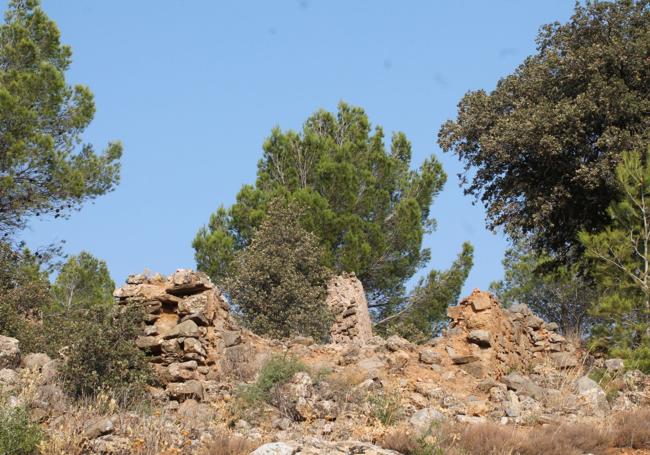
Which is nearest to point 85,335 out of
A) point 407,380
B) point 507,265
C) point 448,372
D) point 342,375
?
point 342,375

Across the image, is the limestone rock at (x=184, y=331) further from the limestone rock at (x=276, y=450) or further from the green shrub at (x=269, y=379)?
the limestone rock at (x=276, y=450)

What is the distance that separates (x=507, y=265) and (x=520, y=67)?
15454 millimetres

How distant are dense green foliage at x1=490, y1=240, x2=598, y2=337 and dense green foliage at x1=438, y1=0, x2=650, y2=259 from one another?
11097mm

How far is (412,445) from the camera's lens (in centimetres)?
929

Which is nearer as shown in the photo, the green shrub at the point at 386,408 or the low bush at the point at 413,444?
the low bush at the point at 413,444

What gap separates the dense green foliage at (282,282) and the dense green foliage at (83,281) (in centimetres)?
1038

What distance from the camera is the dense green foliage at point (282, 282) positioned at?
23.2 metres

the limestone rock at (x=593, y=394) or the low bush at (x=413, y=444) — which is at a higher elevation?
the limestone rock at (x=593, y=394)

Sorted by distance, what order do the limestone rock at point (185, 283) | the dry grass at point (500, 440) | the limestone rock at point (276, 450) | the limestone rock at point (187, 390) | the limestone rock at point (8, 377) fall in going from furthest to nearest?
the limestone rock at point (185, 283)
the limestone rock at point (187, 390)
the limestone rock at point (8, 377)
the dry grass at point (500, 440)
the limestone rock at point (276, 450)

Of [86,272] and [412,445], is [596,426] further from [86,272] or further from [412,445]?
[86,272]

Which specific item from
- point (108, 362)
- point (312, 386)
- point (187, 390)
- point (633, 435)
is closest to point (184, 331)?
point (187, 390)

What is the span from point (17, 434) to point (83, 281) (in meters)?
26.8

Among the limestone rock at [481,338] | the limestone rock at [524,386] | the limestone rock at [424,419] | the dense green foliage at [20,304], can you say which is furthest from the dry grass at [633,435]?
the dense green foliage at [20,304]

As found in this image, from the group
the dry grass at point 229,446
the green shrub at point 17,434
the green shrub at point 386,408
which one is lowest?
the dry grass at point 229,446
